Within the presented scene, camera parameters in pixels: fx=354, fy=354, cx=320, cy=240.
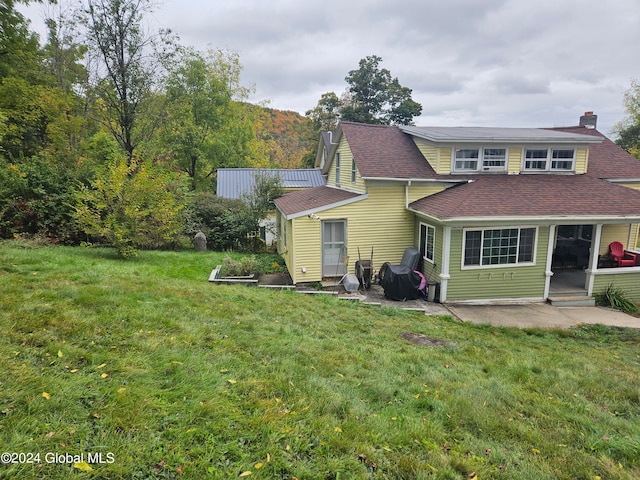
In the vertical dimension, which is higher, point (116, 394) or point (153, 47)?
point (153, 47)

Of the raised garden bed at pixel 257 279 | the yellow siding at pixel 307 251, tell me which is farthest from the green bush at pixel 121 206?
the yellow siding at pixel 307 251

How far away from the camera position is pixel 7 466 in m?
2.43

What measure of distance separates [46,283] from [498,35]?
21908mm

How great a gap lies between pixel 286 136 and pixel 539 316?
5151cm

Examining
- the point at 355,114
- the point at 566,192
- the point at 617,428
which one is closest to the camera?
the point at 617,428

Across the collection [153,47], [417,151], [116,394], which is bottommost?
[116,394]

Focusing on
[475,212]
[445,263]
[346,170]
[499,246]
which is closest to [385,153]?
[346,170]

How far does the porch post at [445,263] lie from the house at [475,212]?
0.10ft

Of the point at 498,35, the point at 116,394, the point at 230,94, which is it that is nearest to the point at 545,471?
the point at 116,394

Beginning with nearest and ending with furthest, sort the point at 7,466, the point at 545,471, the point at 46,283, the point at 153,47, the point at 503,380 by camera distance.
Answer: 1. the point at 7,466
2. the point at 545,471
3. the point at 503,380
4. the point at 46,283
5. the point at 153,47

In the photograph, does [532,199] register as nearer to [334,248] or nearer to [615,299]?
[615,299]

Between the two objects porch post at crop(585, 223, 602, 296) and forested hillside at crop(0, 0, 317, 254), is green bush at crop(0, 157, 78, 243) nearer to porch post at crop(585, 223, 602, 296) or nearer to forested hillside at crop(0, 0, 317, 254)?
forested hillside at crop(0, 0, 317, 254)

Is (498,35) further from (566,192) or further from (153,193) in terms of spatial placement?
(153,193)

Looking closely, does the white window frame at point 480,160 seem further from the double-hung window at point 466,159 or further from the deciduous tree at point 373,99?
the deciduous tree at point 373,99
